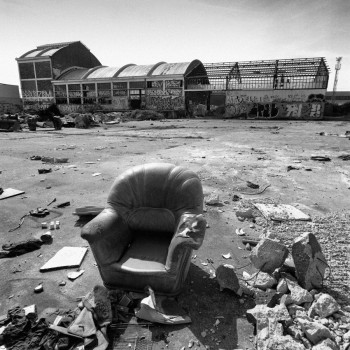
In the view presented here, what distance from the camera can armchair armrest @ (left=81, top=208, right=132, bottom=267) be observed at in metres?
2.63

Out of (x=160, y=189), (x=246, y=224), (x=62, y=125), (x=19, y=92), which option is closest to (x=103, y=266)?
(x=160, y=189)

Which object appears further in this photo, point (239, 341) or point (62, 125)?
point (62, 125)

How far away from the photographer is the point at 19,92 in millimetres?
39125

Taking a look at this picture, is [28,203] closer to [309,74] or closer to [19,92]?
[309,74]

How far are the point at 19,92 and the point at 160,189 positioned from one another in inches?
1756

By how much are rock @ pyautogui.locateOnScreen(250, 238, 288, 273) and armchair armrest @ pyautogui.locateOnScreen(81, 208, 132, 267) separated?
1.55m

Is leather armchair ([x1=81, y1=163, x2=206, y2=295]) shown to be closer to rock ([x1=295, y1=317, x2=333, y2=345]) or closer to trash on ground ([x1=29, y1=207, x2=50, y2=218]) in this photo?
rock ([x1=295, y1=317, x2=333, y2=345])

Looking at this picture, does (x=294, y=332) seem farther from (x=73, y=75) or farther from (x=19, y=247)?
(x=73, y=75)

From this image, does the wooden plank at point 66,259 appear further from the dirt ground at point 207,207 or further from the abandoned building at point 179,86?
the abandoned building at point 179,86

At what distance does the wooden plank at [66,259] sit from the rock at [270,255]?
86.1 inches

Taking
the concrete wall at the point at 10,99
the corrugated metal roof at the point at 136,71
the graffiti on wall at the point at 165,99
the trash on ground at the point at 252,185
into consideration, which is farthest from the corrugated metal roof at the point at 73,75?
the trash on ground at the point at 252,185

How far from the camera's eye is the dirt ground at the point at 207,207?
2.54m

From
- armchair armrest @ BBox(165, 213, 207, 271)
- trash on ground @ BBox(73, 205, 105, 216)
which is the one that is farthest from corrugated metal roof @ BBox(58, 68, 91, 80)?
armchair armrest @ BBox(165, 213, 207, 271)

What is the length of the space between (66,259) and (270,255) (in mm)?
2491
